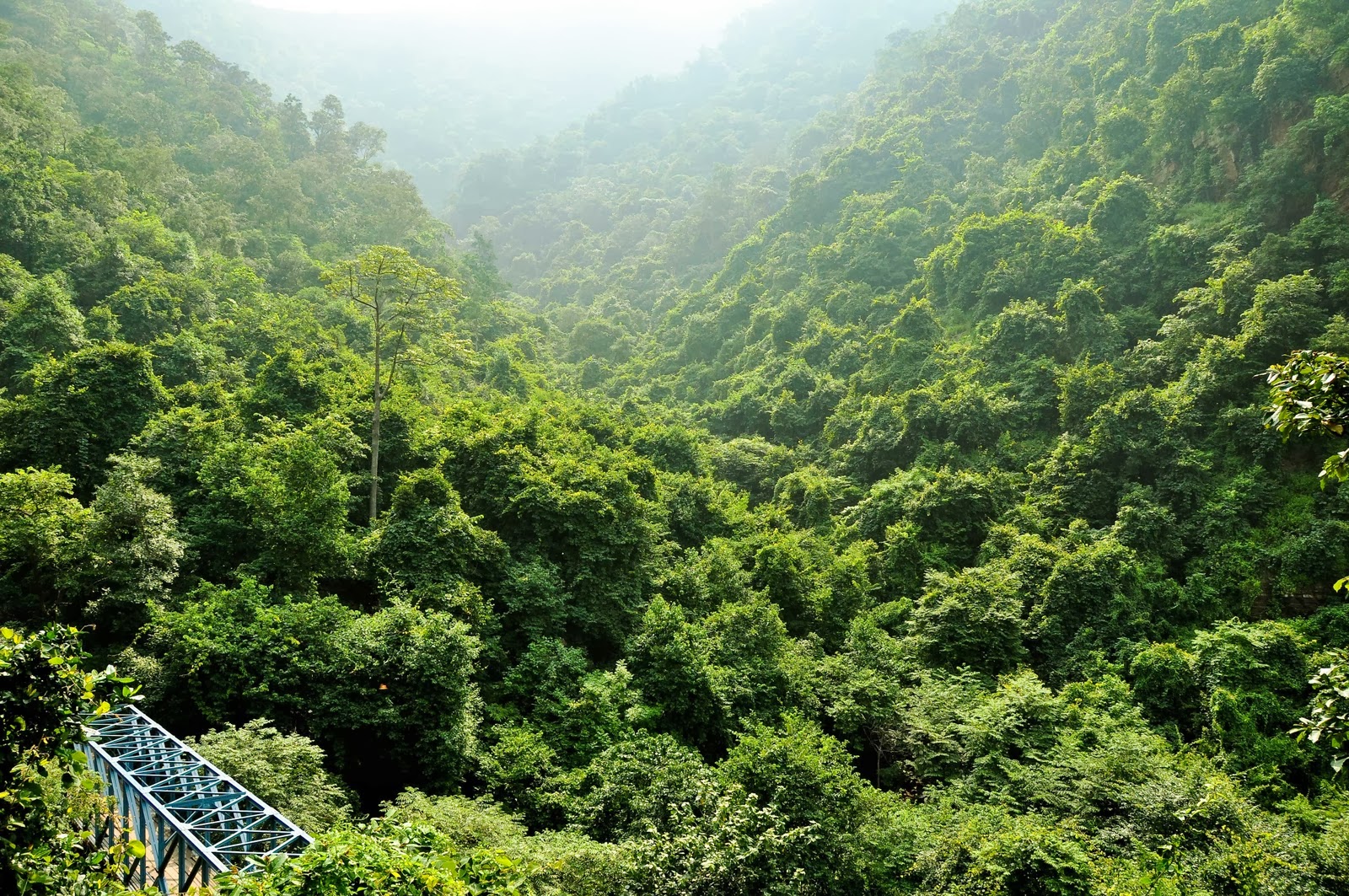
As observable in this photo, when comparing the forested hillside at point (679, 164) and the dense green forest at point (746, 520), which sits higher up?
the forested hillside at point (679, 164)

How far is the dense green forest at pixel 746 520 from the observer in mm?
10453

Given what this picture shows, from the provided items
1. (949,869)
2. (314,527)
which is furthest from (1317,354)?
(314,527)

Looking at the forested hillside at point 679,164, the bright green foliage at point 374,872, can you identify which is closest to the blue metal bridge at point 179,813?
the bright green foliage at point 374,872

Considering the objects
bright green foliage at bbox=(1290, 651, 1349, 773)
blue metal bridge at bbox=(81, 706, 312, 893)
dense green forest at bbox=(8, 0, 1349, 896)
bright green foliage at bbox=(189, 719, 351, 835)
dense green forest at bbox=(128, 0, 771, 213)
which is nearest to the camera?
bright green foliage at bbox=(1290, 651, 1349, 773)

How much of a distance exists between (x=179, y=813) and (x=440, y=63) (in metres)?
133

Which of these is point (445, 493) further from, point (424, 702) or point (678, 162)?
point (678, 162)

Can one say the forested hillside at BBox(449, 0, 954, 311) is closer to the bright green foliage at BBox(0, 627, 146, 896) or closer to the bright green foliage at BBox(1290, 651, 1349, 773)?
the bright green foliage at BBox(0, 627, 146, 896)

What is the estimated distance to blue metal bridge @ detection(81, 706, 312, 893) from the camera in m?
7.29

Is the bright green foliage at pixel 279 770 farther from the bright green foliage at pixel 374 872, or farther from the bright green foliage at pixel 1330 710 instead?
the bright green foliage at pixel 1330 710

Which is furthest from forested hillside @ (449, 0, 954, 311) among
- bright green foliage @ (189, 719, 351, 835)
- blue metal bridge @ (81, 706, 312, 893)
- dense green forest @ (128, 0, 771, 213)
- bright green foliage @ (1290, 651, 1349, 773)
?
bright green foliage @ (1290, 651, 1349, 773)

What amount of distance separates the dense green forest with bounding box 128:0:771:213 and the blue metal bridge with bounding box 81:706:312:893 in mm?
81730

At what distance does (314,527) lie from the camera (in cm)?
1527

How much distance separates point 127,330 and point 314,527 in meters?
12.0

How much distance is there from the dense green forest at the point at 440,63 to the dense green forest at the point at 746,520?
55.1 m
